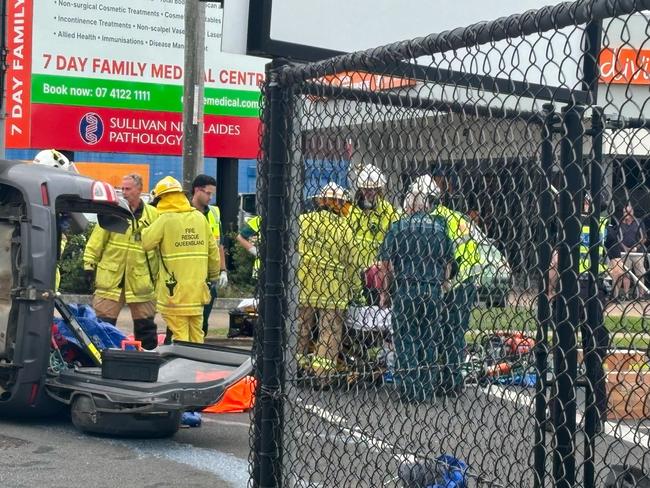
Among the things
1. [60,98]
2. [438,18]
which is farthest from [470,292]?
[60,98]

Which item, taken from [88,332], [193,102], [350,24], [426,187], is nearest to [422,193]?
[426,187]

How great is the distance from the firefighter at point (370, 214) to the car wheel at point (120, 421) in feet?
12.3

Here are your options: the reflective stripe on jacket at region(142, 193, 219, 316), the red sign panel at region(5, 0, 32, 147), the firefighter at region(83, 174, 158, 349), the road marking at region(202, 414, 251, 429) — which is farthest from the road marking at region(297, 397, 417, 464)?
the red sign panel at region(5, 0, 32, 147)

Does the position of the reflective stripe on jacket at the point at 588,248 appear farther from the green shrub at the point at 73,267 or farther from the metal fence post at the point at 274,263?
the green shrub at the point at 73,267

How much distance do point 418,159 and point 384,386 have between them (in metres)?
0.82

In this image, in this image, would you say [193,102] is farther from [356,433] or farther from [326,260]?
[356,433]

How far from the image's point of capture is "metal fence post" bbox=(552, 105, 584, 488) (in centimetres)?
324

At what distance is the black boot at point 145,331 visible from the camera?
11.0m

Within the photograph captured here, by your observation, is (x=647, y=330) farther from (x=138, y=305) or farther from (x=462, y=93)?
(x=138, y=305)

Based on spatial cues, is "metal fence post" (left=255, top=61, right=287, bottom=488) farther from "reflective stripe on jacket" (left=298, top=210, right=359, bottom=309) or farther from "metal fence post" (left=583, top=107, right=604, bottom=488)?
"metal fence post" (left=583, top=107, right=604, bottom=488)

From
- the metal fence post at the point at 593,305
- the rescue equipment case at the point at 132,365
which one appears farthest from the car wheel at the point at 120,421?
the metal fence post at the point at 593,305

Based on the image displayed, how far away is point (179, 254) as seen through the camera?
10102mm

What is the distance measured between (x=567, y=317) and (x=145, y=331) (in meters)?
8.16

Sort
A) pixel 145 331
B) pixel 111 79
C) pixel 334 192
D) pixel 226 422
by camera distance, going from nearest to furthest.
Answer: pixel 334 192 < pixel 226 422 < pixel 145 331 < pixel 111 79
